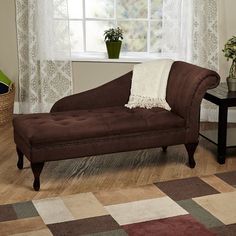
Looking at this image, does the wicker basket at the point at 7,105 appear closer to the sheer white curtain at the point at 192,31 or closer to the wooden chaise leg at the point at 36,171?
the sheer white curtain at the point at 192,31

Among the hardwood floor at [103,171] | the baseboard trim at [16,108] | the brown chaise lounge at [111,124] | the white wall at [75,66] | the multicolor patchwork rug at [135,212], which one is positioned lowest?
the multicolor patchwork rug at [135,212]

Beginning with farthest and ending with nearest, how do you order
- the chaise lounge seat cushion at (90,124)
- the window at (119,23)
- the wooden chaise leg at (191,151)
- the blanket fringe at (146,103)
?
the window at (119,23) < the blanket fringe at (146,103) < the wooden chaise leg at (191,151) < the chaise lounge seat cushion at (90,124)

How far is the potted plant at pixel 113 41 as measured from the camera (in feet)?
16.6

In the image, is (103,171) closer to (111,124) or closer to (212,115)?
(111,124)

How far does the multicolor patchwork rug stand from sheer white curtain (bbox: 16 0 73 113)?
2.03 metres

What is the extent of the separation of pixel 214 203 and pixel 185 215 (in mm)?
273

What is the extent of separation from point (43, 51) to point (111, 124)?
184cm

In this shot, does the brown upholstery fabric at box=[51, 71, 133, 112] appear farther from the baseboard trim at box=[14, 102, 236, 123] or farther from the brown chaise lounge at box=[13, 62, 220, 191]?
the baseboard trim at box=[14, 102, 236, 123]

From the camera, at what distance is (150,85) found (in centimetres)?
394

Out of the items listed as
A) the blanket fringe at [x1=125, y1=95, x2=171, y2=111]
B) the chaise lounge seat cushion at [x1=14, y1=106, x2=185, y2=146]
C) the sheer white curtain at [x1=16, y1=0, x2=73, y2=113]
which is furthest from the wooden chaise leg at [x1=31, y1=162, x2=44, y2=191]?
the sheer white curtain at [x1=16, y1=0, x2=73, y2=113]

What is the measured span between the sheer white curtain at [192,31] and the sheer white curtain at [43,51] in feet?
3.27

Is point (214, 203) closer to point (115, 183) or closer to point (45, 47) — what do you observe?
point (115, 183)

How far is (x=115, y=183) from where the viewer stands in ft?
11.6

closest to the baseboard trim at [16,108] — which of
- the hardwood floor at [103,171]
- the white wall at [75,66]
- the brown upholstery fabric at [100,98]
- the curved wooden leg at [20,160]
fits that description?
the white wall at [75,66]
